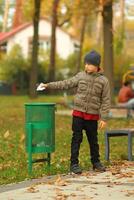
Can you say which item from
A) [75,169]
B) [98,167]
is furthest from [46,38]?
[75,169]

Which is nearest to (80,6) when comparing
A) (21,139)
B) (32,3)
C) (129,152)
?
(32,3)

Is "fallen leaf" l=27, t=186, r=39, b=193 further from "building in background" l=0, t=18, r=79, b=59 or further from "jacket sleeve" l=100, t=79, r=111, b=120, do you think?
"building in background" l=0, t=18, r=79, b=59

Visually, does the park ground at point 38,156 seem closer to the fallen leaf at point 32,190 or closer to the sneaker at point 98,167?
the sneaker at point 98,167

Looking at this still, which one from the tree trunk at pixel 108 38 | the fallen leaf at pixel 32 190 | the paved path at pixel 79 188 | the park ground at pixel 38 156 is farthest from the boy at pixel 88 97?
the tree trunk at pixel 108 38

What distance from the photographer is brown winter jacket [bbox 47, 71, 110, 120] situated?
10.2 meters

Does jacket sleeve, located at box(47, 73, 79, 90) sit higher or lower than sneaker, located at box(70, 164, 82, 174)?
higher

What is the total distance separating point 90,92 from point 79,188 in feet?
6.20

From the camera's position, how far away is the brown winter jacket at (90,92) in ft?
33.6

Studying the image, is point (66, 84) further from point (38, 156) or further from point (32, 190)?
point (38, 156)

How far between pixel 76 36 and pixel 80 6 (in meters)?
65.2

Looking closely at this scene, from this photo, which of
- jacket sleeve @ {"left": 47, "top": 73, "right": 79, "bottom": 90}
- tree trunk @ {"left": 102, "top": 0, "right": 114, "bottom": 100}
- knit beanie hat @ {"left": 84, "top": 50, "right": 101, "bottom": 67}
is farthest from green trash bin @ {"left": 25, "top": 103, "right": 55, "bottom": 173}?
tree trunk @ {"left": 102, "top": 0, "right": 114, "bottom": 100}

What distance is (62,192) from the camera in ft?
28.1

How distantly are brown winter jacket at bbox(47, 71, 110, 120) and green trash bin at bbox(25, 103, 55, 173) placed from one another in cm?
40

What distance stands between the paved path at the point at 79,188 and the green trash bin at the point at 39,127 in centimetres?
64
